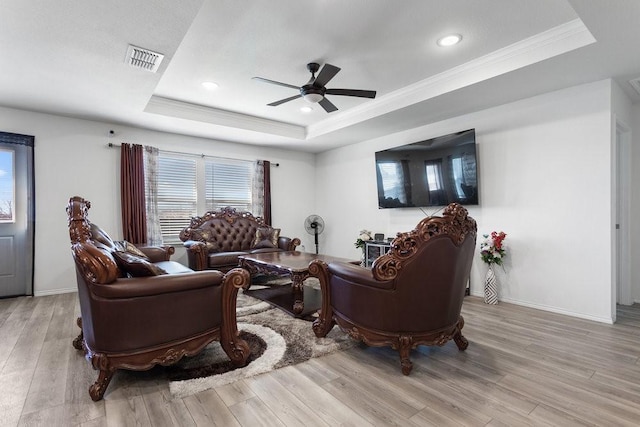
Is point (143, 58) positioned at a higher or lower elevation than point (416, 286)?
higher

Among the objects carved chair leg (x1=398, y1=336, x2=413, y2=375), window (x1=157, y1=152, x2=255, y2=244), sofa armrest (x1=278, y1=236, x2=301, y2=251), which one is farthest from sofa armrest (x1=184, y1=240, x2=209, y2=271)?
carved chair leg (x1=398, y1=336, x2=413, y2=375)

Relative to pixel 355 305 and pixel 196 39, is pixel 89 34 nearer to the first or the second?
pixel 196 39

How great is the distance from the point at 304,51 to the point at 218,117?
2.30 meters

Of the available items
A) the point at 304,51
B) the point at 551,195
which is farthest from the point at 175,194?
the point at 551,195

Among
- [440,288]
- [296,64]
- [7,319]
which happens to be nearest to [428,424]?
[440,288]

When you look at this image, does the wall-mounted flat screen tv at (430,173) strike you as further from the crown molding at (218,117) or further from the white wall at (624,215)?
the crown molding at (218,117)

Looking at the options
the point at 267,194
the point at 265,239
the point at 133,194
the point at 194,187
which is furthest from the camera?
the point at 267,194

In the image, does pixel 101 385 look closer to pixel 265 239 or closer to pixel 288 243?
pixel 288 243

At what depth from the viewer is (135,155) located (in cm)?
494

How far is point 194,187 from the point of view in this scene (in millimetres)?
5676

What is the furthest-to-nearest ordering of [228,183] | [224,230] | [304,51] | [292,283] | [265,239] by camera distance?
[228,183], [265,239], [224,230], [292,283], [304,51]

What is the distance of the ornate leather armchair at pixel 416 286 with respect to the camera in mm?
2096

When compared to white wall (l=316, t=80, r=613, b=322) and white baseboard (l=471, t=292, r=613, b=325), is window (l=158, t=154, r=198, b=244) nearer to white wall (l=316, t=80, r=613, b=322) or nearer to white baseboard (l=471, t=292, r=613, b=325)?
white wall (l=316, t=80, r=613, b=322)

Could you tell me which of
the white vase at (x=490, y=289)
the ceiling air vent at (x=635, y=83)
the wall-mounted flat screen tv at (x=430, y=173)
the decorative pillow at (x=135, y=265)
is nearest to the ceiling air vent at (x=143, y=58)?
the decorative pillow at (x=135, y=265)
